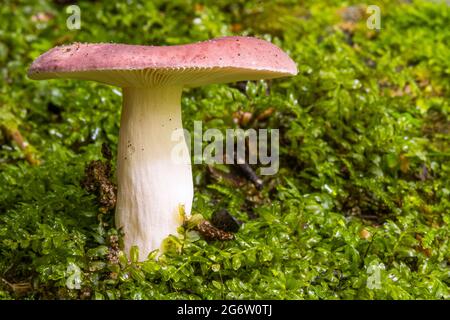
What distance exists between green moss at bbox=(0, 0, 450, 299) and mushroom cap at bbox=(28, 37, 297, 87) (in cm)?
62

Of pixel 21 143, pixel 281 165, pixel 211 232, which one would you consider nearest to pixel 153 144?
pixel 211 232

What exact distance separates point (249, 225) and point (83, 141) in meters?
1.39

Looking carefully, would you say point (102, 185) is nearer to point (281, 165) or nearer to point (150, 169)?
point (150, 169)

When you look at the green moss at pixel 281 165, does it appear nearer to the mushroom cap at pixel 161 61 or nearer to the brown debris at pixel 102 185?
the brown debris at pixel 102 185

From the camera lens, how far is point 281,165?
9.80ft

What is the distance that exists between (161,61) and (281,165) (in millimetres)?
1465

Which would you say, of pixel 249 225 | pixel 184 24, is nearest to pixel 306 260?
pixel 249 225

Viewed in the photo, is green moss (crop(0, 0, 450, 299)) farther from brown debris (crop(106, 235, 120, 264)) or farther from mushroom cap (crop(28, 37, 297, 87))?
mushroom cap (crop(28, 37, 297, 87))

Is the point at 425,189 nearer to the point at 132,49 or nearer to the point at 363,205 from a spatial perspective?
the point at 363,205

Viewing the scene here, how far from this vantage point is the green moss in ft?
6.70

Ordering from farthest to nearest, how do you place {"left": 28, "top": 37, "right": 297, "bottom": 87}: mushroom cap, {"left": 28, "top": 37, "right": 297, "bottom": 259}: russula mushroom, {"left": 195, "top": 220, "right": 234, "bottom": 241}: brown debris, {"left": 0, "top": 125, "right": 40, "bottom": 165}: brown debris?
{"left": 0, "top": 125, "right": 40, "bottom": 165}: brown debris → {"left": 195, "top": 220, "right": 234, "bottom": 241}: brown debris → {"left": 28, "top": 37, "right": 297, "bottom": 259}: russula mushroom → {"left": 28, "top": 37, "right": 297, "bottom": 87}: mushroom cap

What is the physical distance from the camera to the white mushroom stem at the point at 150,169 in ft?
6.72

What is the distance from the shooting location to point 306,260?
212 centimetres

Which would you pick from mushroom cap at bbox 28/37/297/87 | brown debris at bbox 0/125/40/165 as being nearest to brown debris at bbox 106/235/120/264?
mushroom cap at bbox 28/37/297/87
